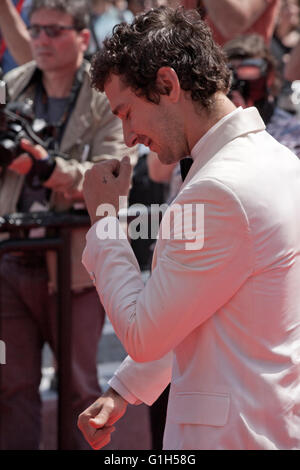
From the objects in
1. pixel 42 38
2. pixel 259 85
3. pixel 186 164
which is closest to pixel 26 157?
pixel 42 38

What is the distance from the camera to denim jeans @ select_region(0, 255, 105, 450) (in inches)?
133

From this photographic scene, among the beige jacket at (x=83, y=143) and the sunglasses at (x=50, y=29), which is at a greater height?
the sunglasses at (x=50, y=29)

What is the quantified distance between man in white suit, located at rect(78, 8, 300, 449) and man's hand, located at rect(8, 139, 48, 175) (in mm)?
1347

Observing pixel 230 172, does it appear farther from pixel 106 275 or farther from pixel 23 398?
pixel 23 398

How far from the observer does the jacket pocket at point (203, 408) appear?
173 cm

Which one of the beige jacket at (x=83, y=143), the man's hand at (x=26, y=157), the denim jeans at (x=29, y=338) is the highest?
the man's hand at (x=26, y=157)

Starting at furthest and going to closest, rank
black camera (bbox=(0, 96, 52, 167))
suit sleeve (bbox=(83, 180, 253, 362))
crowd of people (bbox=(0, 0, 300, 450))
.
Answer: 1. crowd of people (bbox=(0, 0, 300, 450))
2. black camera (bbox=(0, 96, 52, 167))
3. suit sleeve (bbox=(83, 180, 253, 362))

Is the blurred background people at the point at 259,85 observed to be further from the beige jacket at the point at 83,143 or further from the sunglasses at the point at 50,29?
the sunglasses at the point at 50,29

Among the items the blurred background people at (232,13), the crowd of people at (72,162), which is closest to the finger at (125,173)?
the crowd of people at (72,162)

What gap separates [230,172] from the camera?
172 centimetres

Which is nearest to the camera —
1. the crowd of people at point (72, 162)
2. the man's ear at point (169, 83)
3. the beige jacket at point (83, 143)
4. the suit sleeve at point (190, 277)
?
the suit sleeve at point (190, 277)

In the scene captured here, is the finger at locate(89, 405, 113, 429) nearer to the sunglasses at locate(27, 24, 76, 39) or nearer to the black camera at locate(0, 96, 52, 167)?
the black camera at locate(0, 96, 52, 167)

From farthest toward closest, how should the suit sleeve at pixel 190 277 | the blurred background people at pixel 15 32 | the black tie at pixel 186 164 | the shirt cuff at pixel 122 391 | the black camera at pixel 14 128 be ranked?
1. the blurred background people at pixel 15 32
2. the black camera at pixel 14 128
3. the shirt cuff at pixel 122 391
4. the black tie at pixel 186 164
5. the suit sleeve at pixel 190 277

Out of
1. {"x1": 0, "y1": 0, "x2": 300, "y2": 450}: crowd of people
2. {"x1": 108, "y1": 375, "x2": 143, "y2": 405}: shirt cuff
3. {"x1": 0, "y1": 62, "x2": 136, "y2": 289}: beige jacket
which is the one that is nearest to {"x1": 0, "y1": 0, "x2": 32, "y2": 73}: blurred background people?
{"x1": 0, "y1": 0, "x2": 300, "y2": 450}: crowd of people
